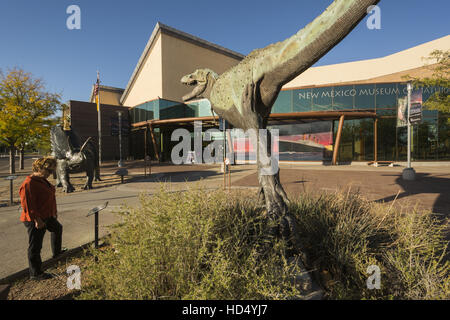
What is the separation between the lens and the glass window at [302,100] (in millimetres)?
20203

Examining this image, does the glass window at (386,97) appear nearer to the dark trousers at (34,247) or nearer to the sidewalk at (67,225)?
the sidewalk at (67,225)

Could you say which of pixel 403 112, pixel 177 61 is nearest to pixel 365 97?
pixel 403 112

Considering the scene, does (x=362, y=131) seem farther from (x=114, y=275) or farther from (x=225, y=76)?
(x=114, y=275)

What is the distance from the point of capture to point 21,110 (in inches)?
571

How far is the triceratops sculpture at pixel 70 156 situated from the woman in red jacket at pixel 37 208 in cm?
653

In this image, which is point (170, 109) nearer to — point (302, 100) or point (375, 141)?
point (302, 100)

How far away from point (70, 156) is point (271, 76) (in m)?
9.37

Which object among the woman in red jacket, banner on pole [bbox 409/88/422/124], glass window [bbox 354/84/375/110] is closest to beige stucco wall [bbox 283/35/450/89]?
glass window [bbox 354/84/375/110]

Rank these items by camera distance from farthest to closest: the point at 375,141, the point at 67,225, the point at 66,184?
the point at 375,141, the point at 66,184, the point at 67,225

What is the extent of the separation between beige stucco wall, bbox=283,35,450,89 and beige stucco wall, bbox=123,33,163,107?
17.9m

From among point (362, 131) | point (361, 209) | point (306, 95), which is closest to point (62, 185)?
point (361, 209)

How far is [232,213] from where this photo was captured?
318cm

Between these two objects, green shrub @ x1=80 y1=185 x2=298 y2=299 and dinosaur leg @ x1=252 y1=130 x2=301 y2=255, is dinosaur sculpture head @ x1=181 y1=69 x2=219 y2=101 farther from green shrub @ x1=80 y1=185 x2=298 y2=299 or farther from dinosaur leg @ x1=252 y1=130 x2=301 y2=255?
green shrub @ x1=80 y1=185 x2=298 y2=299

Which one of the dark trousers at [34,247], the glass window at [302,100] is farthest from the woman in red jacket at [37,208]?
the glass window at [302,100]
